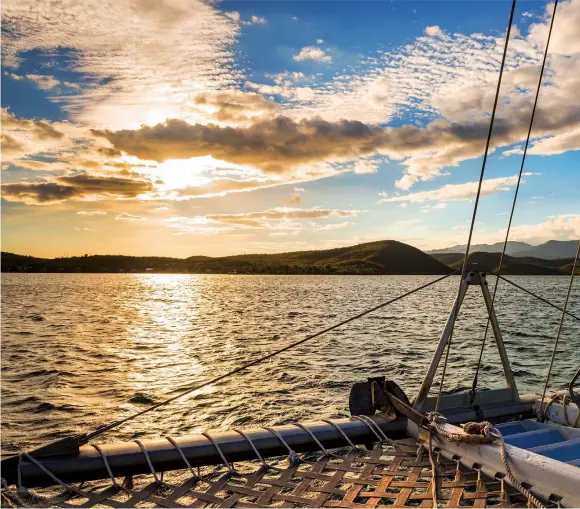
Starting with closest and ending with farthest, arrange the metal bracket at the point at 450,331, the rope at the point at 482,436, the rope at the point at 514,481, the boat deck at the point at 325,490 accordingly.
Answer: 1. the rope at the point at 514,481
2. the rope at the point at 482,436
3. the boat deck at the point at 325,490
4. the metal bracket at the point at 450,331

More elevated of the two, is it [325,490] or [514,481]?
[514,481]

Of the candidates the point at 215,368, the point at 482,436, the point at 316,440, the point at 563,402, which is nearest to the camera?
the point at 482,436

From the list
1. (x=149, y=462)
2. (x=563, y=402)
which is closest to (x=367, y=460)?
(x=149, y=462)

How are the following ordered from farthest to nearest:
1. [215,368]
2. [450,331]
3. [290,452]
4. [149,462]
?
[215,368], [450,331], [290,452], [149,462]

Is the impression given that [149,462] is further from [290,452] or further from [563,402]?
[563,402]

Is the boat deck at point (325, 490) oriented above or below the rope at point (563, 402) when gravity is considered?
below

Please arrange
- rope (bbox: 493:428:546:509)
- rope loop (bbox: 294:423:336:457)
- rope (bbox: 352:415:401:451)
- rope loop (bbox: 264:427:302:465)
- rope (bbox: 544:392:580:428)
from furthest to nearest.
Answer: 1. rope (bbox: 544:392:580:428)
2. rope (bbox: 352:415:401:451)
3. rope loop (bbox: 294:423:336:457)
4. rope loop (bbox: 264:427:302:465)
5. rope (bbox: 493:428:546:509)

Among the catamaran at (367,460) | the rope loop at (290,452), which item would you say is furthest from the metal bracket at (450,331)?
the rope loop at (290,452)

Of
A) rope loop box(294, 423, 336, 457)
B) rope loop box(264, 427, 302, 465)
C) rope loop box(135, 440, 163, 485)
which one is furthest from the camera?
rope loop box(294, 423, 336, 457)

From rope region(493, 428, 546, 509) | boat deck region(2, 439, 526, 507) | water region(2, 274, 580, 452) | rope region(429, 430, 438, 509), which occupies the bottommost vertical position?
water region(2, 274, 580, 452)

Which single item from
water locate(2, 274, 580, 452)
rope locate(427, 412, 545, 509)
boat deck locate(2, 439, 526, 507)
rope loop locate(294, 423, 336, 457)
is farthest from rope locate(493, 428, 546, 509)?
water locate(2, 274, 580, 452)

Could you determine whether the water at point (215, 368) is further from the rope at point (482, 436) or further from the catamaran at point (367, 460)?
the rope at point (482, 436)

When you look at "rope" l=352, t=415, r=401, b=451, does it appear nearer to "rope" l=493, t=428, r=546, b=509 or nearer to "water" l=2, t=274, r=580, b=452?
"rope" l=493, t=428, r=546, b=509

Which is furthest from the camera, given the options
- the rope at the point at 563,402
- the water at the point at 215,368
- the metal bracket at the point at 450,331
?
the water at the point at 215,368
